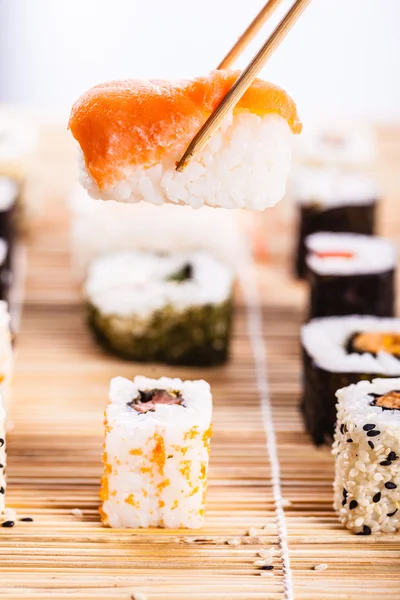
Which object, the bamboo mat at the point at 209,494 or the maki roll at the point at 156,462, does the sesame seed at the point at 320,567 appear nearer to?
the bamboo mat at the point at 209,494

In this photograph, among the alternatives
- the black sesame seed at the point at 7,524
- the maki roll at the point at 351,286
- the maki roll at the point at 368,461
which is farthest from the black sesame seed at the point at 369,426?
the maki roll at the point at 351,286

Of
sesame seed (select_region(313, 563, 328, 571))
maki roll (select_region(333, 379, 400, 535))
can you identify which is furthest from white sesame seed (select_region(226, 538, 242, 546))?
maki roll (select_region(333, 379, 400, 535))

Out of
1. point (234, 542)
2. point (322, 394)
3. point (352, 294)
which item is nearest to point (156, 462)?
point (234, 542)

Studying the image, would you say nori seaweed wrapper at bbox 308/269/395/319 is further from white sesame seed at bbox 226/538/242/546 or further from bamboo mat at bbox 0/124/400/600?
white sesame seed at bbox 226/538/242/546

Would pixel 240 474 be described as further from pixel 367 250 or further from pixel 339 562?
pixel 367 250

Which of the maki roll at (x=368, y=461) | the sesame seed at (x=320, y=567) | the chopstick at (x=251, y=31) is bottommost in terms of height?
the sesame seed at (x=320, y=567)

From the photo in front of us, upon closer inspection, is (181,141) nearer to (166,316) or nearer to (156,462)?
(156,462)

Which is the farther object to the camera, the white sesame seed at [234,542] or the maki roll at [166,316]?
the maki roll at [166,316]
